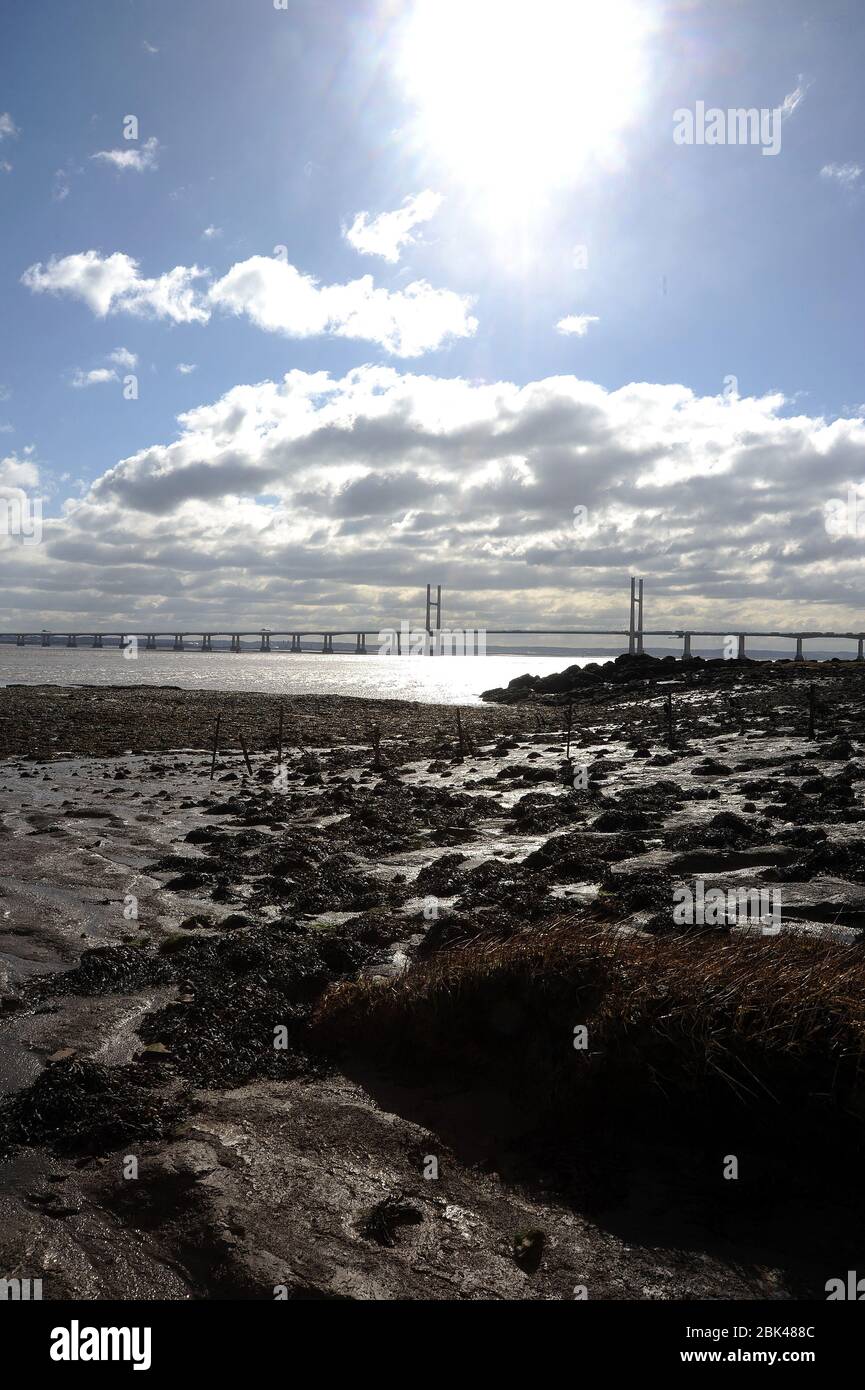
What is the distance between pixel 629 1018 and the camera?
478 cm

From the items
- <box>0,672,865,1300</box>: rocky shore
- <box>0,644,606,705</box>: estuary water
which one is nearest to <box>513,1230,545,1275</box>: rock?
<box>0,672,865,1300</box>: rocky shore

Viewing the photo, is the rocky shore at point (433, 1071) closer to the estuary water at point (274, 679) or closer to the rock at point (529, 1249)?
the rock at point (529, 1249)

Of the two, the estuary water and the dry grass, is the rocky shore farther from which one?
the estuary water

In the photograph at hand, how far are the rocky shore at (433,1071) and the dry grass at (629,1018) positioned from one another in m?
0.02

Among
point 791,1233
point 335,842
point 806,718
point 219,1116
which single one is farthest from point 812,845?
point 806,718

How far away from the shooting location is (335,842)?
12.2m

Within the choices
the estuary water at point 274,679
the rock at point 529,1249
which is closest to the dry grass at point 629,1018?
the rock at point 529,1249

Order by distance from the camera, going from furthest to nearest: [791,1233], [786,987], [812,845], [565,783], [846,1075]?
1. [565,783]
2. [812,845]
3. [786,987]
4. [846,1075]
5. [791,1233]

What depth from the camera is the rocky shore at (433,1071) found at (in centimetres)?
374

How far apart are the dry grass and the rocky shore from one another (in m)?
0.02

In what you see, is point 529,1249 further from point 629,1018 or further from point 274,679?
point 274,679
